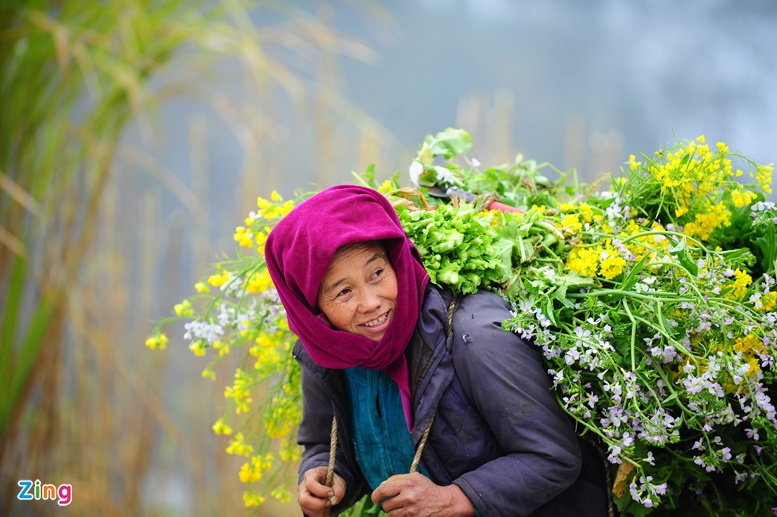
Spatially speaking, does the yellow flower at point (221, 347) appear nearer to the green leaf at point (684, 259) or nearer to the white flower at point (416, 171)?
the white flower at point (416, 171)

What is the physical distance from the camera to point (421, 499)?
4.84 ft

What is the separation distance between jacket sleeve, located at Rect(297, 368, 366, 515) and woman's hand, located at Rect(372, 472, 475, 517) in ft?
0.82

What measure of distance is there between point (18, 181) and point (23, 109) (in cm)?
29

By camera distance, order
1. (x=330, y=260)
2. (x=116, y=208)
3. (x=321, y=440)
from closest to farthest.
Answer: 1. (x=330, y=260)
2. (x=321, y=440)
3. (x=116, y=208)

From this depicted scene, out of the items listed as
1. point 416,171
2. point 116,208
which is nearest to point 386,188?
point 416,171

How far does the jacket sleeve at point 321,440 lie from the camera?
1731mm

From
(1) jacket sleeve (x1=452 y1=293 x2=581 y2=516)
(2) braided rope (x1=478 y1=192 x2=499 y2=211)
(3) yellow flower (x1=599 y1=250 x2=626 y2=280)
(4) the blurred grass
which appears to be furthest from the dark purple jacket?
(4) the blurred grass

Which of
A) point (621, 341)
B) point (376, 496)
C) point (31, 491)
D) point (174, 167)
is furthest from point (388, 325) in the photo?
point (174, 167)

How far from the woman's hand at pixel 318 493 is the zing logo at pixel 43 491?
1920 millimetres

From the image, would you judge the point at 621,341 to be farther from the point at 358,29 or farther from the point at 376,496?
the point at 358,29

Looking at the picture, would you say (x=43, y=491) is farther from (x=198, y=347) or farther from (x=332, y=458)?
(x=332, y=458)

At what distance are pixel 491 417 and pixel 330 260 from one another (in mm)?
462

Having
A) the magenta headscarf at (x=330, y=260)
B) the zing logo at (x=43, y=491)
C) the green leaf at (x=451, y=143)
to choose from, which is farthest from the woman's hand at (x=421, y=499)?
the zing logo at (x=43, y=491)

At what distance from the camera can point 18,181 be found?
294 centimetres
